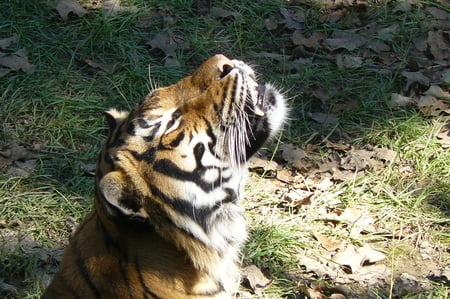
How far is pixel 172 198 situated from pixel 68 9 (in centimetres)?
330

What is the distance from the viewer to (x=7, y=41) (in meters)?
5.44

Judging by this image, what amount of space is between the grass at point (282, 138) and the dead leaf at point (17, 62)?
53mm

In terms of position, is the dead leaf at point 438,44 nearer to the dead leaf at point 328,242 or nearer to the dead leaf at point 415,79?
the dead leaf at point 415,79

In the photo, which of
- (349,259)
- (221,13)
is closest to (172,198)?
(349,259)

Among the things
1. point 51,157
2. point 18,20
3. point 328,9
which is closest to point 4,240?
point 51,157

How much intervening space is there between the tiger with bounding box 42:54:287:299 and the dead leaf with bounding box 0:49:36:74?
7.72 feet

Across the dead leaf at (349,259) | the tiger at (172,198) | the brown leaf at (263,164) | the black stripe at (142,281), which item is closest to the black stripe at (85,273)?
the tiger at (172,198)

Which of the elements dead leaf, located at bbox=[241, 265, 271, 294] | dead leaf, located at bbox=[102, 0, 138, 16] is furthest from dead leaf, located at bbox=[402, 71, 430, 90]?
dead leaf, located at bbox=[102, 0, 138, 16]

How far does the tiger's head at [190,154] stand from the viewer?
272 centimetres

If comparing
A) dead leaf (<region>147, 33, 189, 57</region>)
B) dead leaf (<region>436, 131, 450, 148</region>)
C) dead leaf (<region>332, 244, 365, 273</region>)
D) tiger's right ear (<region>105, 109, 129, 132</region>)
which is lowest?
dead leaf (<region>332, 244, 365, 273</region>)

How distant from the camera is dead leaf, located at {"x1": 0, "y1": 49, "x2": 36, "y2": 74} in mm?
5211

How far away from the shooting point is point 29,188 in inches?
176

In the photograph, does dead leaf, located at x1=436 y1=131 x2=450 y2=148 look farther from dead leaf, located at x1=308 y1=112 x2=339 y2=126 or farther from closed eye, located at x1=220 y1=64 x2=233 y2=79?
closed eye, located at x1=220 y1=64 x2=233 y2=79

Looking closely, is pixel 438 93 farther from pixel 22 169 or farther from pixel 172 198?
pixel 172 198
